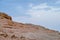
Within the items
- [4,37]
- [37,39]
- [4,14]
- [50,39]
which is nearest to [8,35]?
[4,37]

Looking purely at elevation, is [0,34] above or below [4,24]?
below

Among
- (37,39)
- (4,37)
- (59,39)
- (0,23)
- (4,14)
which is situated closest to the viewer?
(4,37)

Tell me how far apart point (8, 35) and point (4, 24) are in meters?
2.60

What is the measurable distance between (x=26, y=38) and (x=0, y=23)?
3.06m

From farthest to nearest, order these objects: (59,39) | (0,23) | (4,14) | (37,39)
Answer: (4,14), (0,23), (59,39), (37,39)

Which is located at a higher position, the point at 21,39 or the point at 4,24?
the point at 4,24

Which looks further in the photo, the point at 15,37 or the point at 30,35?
the point at 30,35

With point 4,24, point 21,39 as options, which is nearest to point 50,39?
point 21,39

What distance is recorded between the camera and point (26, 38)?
11008 mm

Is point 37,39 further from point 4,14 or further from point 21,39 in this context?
point 4,14

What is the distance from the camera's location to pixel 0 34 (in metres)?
10.6

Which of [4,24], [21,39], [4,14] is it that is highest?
[4,14]

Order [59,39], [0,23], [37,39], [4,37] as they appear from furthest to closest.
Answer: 1. [0,23]
2. [59,39]
3. [37,39]
4. [4,37]

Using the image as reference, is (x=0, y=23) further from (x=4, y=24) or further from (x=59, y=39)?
(x=59, y=39)
